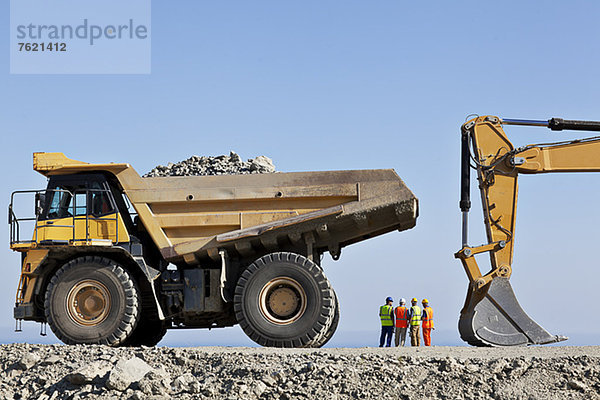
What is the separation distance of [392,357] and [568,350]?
120 inches

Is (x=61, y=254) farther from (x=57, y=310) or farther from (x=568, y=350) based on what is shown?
(x=568, y=350)

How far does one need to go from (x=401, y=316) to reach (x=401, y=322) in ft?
0.40

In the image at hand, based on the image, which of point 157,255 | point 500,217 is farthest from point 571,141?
point 157,255

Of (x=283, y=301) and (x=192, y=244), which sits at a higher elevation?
(x=192, y=244)

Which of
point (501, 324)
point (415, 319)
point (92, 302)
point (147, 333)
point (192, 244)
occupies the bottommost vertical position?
point (147, 333)

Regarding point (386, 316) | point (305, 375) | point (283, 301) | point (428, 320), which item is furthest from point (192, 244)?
point (428, 320)

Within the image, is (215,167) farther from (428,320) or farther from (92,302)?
(428,320)

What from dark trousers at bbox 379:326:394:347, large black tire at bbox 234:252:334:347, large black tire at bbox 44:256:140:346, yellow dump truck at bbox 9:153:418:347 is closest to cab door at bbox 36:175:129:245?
yellow dump truck at bbox 9:153:418:347

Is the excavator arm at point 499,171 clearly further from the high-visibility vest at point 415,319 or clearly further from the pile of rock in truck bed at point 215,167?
the pile of rock in truck bed at point 215,167

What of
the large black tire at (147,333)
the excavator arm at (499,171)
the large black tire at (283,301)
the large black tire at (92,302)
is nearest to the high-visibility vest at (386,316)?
the excavator arm at (499,171)

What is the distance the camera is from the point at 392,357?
12062 mm

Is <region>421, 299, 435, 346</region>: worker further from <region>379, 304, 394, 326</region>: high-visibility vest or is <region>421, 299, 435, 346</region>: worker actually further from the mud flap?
the mud flap

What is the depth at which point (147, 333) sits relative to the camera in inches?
640

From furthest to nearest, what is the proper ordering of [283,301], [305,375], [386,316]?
[386,316], [283,301], [305,375]
